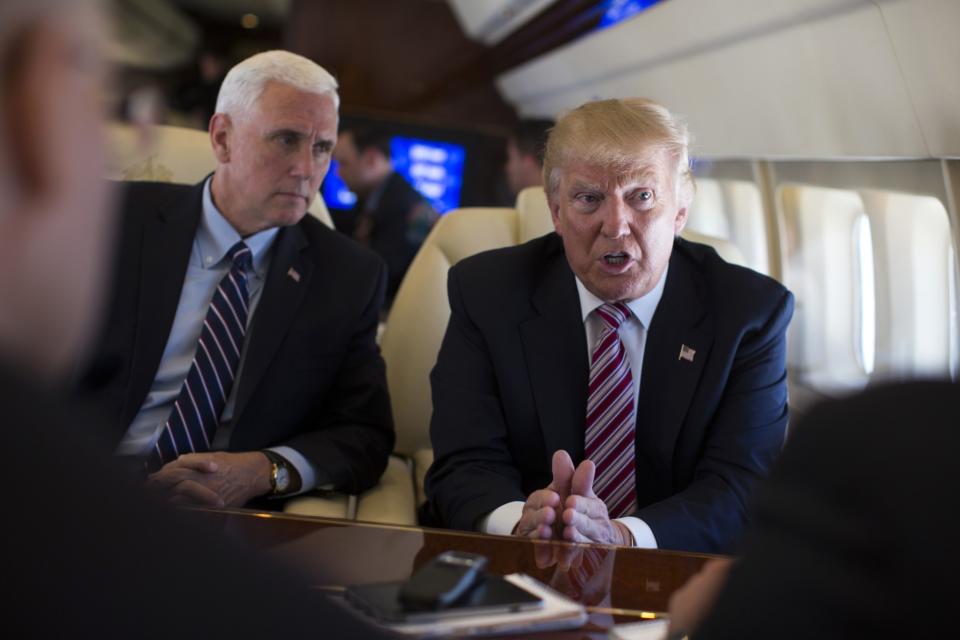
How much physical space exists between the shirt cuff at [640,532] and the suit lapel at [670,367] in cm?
28

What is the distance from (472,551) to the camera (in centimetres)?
171

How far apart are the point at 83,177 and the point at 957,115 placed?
3.11 m

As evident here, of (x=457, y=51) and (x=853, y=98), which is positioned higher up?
(x=457, y=51)

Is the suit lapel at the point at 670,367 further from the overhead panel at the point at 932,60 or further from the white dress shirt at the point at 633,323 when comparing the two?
the overhead panel at the point at 932,60

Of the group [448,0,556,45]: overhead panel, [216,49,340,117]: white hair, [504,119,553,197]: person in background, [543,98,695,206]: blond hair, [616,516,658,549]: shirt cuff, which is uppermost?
[448,0,556,45]: overhead panel

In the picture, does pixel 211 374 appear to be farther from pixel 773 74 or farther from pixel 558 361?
pixel 773 74

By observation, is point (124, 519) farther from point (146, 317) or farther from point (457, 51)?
point (457, 51)

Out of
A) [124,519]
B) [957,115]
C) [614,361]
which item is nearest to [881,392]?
[124,519]

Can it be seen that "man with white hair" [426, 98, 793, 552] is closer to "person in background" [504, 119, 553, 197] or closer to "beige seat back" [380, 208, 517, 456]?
"beige seat back" [380, 208, 517, 456]

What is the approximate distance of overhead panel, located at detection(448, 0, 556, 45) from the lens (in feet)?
25.8

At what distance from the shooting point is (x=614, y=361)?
2.48 meters

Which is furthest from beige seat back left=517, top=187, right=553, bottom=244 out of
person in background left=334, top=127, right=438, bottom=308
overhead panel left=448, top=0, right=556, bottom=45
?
overhead panel left=448, top=0, right=556, bottom=45

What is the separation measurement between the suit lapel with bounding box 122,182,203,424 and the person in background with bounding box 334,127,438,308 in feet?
7.97

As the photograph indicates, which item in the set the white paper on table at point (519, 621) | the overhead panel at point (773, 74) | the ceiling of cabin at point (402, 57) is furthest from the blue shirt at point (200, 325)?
the ceiling of cabin at point (402, 57)
